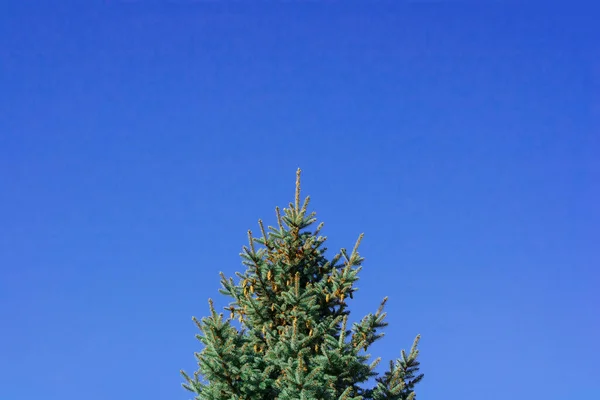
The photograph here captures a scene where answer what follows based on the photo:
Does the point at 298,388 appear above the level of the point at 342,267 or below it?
below

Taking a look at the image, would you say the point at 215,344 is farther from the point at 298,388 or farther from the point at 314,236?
the point at 314,236

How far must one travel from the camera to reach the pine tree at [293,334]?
11.2 meters

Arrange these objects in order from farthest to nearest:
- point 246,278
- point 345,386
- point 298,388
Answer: point 246,278, point 345,386, point 298,388

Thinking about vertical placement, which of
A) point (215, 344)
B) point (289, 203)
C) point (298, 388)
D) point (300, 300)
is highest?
point (289, 203)

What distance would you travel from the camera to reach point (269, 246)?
13.2 m

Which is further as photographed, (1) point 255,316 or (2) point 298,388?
(1) point 255,316

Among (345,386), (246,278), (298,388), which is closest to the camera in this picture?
(298,388)

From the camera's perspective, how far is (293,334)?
11625 mm

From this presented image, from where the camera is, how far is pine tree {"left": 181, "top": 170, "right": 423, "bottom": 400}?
11156 mm

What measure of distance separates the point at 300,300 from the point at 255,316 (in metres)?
1.13

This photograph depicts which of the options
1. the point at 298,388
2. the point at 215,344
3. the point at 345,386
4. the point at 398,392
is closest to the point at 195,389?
the point at 215,344

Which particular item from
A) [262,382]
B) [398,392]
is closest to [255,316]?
[262,382]

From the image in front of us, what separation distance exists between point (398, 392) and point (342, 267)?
2639mm

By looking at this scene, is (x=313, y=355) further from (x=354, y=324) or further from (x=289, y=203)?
(x=289, y=203)
